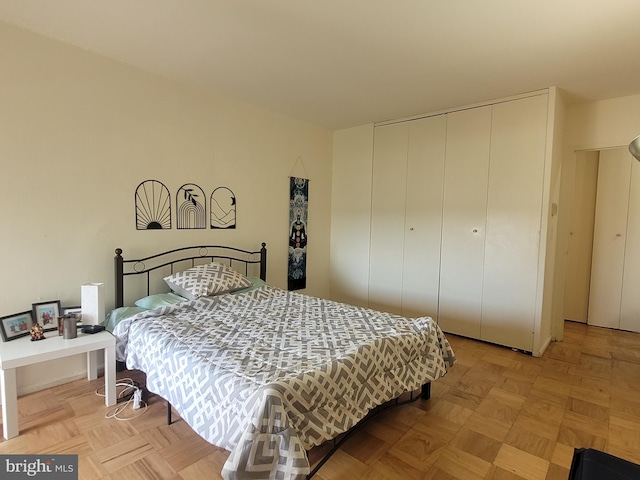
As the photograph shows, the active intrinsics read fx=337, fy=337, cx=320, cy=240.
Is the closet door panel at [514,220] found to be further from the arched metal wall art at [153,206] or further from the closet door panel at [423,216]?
the arched metal wall art at [153,206]

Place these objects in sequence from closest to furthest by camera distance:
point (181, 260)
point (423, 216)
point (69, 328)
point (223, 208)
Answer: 1. point (69, 328)
2. point (181, 260)
3. point (223, 208)
4. point (423, 216)

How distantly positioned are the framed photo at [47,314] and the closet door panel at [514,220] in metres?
3.73

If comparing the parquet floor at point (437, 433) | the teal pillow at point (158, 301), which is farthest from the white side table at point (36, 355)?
the teal pillow at point (158, 301)

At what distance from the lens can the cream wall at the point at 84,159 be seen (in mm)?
2246

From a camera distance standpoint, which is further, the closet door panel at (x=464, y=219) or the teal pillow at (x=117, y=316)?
the closet door panel at (x=464, y=219)

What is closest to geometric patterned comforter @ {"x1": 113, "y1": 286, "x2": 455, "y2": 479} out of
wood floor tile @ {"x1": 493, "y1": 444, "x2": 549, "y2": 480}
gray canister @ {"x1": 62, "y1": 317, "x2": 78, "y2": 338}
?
gray canister @ {"x1": 62, "y1": 317, "x2": 78, "y2": 338}

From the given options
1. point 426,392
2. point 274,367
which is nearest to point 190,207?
point 274,367

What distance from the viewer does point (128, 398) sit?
2305mm

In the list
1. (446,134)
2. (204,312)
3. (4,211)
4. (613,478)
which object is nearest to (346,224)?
(446,134)

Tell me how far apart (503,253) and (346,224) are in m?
1.94

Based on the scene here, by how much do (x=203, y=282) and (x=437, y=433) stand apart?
6.59 feet

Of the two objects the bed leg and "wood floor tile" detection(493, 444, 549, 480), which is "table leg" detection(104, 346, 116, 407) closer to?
the bed leg

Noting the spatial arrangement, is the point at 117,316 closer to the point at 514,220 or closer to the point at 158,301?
the point at 158,301

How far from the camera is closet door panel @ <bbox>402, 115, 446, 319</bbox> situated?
378 cm
